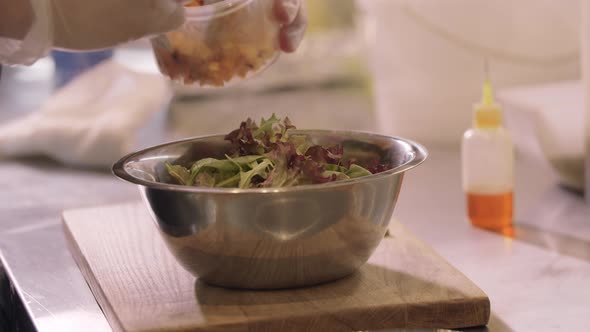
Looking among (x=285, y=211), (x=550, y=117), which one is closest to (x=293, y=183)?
(x=285, y=211)

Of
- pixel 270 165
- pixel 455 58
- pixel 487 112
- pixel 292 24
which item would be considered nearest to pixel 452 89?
pixel 455 58

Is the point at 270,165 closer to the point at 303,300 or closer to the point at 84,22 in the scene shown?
the point at 303,300

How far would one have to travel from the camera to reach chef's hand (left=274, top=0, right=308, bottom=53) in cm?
103

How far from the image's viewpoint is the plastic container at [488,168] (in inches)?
45.9

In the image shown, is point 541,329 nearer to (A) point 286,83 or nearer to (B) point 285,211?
(B) point 285,211

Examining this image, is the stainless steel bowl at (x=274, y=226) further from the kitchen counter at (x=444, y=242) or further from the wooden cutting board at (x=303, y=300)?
the kitchen counter at (x=444, y=242)

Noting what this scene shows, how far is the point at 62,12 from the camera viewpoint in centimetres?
92

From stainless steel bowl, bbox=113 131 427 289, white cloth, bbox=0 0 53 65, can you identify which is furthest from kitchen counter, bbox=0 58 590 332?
white cloth, bbox=0 0 53 65

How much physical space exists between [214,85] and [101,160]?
2.49 feet

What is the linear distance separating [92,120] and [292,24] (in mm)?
855

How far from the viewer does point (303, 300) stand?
83 centimetres

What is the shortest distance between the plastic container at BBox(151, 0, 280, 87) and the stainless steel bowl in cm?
20

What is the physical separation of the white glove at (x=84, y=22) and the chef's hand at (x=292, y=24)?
0.50 feet

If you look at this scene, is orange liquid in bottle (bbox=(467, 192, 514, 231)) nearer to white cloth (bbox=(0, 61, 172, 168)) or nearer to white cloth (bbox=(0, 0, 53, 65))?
white cloth (bbox=(0, 0, 53, 65))
